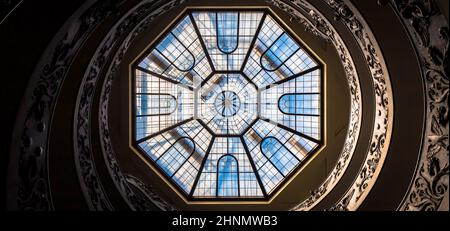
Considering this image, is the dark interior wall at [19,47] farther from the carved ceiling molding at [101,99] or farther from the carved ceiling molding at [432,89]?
the carved ceiling molding at [432,89]

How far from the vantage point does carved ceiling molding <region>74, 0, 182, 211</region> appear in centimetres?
999

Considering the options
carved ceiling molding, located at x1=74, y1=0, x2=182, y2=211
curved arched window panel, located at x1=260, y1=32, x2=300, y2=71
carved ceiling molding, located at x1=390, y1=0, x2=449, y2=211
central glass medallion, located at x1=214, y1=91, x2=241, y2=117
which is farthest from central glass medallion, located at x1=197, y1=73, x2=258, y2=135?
carved ceiling molding, located at x1=390, y1=0, x2=449, y2=211

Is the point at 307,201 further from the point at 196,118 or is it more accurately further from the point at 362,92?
the point at 196,118

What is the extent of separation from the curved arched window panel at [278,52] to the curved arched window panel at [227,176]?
409 centimetres

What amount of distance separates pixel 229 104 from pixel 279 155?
2912 millimetres

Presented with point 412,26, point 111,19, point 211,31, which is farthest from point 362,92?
point 211,31

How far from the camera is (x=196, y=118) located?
17406 mm

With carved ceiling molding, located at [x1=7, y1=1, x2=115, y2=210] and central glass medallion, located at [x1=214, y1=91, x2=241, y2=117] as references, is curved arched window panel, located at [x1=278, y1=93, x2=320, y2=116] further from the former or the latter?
carved ceiling molding, located at [x1=7, y1=1, x2=115, y2=210]

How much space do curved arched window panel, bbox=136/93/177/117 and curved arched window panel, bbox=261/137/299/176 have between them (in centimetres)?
405

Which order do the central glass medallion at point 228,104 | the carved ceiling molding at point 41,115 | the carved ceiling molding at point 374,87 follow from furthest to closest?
1. the central glass medallion at point 228,104
2. the carved ceiling molding at point 374,87
3. the carved ceiling molding at point 41,115

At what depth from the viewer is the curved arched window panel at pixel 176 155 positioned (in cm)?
1650

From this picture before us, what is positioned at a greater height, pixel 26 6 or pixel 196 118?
pixel 26 6

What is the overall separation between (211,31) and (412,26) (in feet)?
35.0

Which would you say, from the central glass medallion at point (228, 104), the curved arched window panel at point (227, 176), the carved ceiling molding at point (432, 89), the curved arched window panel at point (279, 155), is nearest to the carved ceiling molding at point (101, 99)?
the curved arched window panel at point (227, 176)
